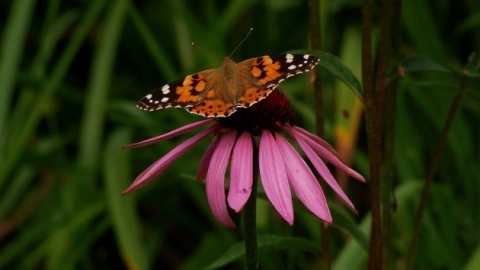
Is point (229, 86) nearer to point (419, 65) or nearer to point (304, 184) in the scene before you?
point (304, 184)

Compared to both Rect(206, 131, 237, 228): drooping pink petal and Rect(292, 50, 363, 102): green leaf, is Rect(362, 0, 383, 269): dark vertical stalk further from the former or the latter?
Rect(206, 131, 237, 228): drooping pink petal

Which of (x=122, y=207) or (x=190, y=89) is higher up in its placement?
(x=190, y=89)

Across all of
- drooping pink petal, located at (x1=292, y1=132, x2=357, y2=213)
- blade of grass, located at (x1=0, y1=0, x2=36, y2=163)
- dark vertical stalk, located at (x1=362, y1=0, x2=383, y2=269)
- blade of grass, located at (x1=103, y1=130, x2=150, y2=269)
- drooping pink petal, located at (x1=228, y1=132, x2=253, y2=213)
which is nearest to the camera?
drooping pink petal, located at (x1=228, y1=132, x2=253, y2=213)

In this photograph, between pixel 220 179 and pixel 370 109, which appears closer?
pixel 220 179

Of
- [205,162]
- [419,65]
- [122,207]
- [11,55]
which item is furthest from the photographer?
[11,55]

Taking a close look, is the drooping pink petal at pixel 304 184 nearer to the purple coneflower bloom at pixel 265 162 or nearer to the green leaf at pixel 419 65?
the purple coneflower bloom at pixel 265 162

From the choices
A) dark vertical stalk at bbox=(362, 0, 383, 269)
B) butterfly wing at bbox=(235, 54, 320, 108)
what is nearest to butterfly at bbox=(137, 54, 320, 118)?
butterfly wing at bbox=(235, 54, 320, 108)

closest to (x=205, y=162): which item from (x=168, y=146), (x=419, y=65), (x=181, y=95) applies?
(x=181, y=95)

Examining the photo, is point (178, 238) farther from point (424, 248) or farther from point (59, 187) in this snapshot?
point (424, 248)
